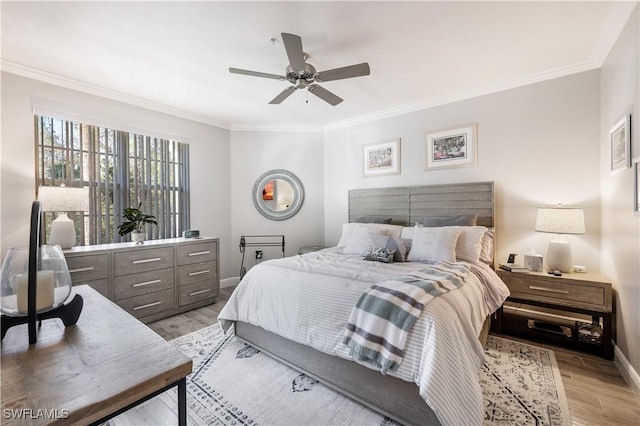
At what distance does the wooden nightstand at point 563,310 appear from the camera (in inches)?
95.0

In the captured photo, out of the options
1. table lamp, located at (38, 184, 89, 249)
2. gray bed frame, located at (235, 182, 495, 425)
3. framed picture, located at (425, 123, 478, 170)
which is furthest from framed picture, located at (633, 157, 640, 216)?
table lamp, located at (38, 184, 89, 249)

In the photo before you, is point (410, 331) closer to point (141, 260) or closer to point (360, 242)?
point (360, 242)

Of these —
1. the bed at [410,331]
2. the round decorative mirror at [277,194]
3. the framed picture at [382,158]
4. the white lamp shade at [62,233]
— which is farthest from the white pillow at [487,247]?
the white lamp shade at [62,233]

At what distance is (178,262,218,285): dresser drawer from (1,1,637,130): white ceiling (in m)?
2.22

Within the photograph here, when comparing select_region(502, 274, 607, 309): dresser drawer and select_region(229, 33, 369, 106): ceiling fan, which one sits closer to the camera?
select_region(229, 33, 369, 106): ceiling fan

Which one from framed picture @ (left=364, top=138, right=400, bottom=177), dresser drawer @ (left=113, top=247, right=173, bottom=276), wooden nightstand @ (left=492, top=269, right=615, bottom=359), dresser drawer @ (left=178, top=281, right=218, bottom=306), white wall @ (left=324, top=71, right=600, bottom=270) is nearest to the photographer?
wooden nightstand @ (left=492, top=269, right=615, bottom=359)

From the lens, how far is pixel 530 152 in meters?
3.14

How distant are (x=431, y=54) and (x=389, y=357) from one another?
2656 millimetres

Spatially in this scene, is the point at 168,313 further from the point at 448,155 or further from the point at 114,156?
the point at 448,155

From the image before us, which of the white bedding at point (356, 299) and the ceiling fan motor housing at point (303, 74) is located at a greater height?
the ceiling fan motor housing at point (303, 74)

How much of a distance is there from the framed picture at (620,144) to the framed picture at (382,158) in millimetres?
2186

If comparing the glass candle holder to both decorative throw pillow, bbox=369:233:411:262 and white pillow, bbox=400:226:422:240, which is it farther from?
white pillow, bbox=400:226:422:240

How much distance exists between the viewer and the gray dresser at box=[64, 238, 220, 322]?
9.22 feet

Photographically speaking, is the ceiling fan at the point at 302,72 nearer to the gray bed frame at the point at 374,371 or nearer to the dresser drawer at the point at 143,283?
the gray bed frame at the point at 374,371
